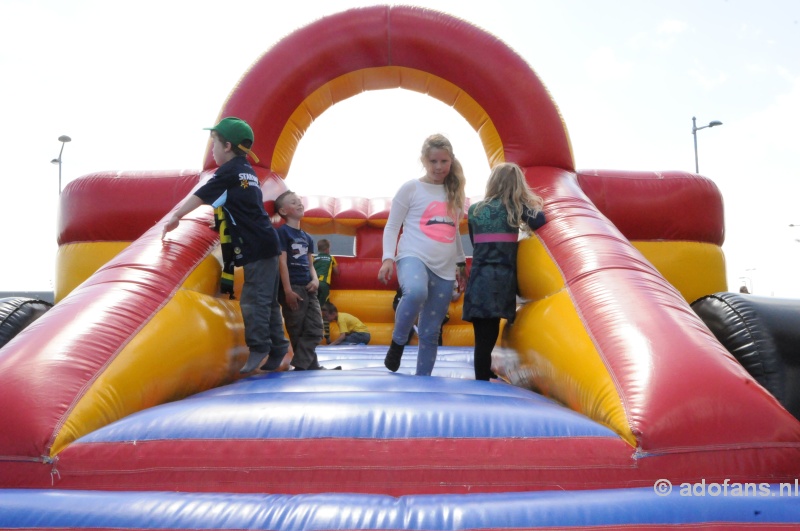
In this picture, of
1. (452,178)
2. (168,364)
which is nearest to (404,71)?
(452,178)

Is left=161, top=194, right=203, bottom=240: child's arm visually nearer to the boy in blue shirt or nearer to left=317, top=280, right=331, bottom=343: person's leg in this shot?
the boy in blue shirt

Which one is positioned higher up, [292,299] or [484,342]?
[292,299]

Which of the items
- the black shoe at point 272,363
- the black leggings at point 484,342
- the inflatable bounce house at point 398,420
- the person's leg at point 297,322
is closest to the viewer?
the inflatable bounce house at point 398,420

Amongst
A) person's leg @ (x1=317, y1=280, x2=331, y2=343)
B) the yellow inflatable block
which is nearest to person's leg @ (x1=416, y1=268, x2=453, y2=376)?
the yellow inflatable block

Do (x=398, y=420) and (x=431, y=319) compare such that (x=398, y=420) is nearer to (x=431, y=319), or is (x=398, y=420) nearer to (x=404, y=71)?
(x=431, y=319)

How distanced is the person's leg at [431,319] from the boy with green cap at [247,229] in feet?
2.30

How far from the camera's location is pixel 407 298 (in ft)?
8.78

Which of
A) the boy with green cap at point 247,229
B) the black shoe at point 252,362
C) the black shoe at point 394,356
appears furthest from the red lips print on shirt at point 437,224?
the black shoe at point 252,362

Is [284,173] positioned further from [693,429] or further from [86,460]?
[693,429]

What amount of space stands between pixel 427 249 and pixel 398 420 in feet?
4.24

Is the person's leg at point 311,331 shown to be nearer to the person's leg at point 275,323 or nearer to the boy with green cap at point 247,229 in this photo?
the person's leg at point 275,323

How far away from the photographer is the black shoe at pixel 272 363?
295cm

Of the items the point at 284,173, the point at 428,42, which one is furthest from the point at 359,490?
the point at 428,42

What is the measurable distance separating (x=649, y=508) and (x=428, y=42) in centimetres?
298
